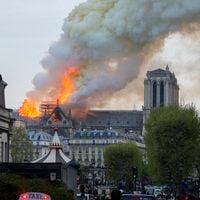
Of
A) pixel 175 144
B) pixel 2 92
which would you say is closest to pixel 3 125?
pixel 2 92

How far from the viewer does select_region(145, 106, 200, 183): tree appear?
424 feet


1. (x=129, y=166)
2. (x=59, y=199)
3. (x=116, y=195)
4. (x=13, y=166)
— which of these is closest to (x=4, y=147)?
(x=13, y=166)

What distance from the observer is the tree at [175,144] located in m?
129

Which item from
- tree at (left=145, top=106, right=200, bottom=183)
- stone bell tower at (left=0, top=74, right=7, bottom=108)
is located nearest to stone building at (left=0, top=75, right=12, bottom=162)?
stone bell tower at (left=0, top=74, right=7, bottom=108)

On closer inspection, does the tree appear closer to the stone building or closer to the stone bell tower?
the stone building

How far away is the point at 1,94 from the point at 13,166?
21.2m

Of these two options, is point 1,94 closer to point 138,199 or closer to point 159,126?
point 159,126

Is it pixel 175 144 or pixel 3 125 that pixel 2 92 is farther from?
pixel 175 144

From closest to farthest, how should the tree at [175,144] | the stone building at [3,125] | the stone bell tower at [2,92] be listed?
the stone building at [3,125] → the stone bell tower at [2,92] → the tree at [175,144]

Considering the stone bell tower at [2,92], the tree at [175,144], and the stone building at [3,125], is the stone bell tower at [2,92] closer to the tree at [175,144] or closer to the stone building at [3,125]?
the stone building at [3,125]

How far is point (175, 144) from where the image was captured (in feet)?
425

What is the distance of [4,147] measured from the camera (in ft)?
329

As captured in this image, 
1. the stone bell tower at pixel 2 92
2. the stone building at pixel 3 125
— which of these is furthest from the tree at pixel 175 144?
the stone bell tower at pixel 2 92

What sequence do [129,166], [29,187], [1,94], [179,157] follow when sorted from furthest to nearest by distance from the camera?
[129,166], [179,157], [1,94], [29,187]
